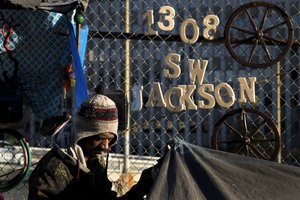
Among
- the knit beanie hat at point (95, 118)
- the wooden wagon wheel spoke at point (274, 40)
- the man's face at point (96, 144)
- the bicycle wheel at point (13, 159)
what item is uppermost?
the wooden wagon wheel spoke at point (274, 40)

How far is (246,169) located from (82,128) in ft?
2.44

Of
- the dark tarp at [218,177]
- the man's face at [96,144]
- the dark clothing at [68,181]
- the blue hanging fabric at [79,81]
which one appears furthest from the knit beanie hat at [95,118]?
the blue hanging fabric at [79,81]

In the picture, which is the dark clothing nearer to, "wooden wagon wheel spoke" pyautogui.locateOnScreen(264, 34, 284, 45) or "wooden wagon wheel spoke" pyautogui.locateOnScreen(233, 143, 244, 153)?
"wooden wagon wheel spoke" pyautogui.locateOnScreen(233, 143, 244, 153)

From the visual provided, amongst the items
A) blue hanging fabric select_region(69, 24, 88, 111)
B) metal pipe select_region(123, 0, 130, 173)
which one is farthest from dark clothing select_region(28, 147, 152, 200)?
metal pipe select_region(123, 0, 130, 173)

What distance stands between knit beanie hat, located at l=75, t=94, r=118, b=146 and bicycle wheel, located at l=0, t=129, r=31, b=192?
5.93ft

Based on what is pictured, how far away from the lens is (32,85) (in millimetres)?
4672

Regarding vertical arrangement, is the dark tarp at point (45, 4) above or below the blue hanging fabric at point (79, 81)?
above

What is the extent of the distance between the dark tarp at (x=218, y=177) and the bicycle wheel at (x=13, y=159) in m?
2.07

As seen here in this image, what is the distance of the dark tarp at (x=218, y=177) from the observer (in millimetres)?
2783

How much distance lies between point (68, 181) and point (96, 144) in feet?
0.79

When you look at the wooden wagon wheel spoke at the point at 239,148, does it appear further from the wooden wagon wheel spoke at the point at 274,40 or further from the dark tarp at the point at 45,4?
the dark tarp at the point at 45,4

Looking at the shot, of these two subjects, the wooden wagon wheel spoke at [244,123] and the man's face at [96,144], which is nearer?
the man's face at [96,144]

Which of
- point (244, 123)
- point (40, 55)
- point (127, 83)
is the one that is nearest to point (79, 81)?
point (40, 55)

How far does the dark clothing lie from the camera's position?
279 cm
